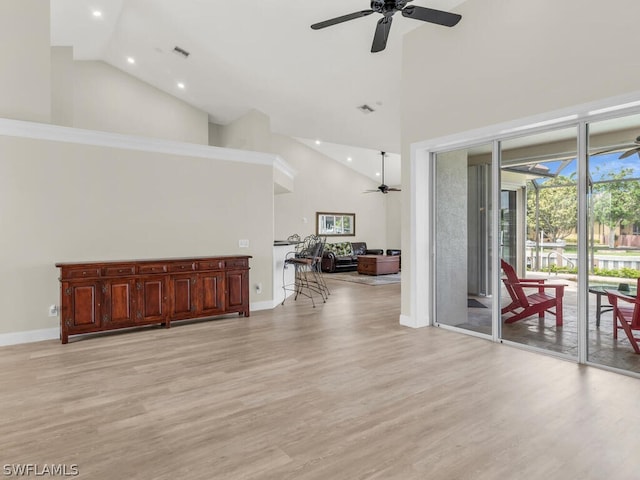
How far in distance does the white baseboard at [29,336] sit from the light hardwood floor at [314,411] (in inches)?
6.9

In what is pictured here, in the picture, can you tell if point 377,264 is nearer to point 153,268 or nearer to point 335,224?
point 335,224

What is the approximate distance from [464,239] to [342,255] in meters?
7.80

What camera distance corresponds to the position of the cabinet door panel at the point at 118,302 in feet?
14.8

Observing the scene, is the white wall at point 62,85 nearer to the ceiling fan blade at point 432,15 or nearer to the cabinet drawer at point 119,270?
the cabinet drawer at point 119,270

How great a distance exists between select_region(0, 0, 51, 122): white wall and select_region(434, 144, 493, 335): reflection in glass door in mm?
5161

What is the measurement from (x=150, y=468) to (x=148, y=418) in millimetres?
601

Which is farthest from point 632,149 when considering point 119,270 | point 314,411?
point 119,270

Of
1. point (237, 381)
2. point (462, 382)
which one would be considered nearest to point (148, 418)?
point (237, 381)

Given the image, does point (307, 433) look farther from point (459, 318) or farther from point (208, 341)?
point (459, 318)

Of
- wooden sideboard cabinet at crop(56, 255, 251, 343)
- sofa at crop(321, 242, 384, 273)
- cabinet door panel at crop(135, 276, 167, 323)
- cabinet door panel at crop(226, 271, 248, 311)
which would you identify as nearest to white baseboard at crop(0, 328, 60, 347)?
wooden sideboard cabinet at crop(56, 255, 251, 343)

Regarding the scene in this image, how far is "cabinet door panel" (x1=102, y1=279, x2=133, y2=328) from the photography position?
14.8 ft

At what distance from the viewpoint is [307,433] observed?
234 centimetres

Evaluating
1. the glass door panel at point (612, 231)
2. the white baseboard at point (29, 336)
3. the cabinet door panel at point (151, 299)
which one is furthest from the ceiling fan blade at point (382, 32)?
the white baseboard at point (29, 336)

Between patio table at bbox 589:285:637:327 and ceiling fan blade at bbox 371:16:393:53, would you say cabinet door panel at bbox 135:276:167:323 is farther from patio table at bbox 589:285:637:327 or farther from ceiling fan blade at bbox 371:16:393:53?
patio table at bbox 589:285:637:327
